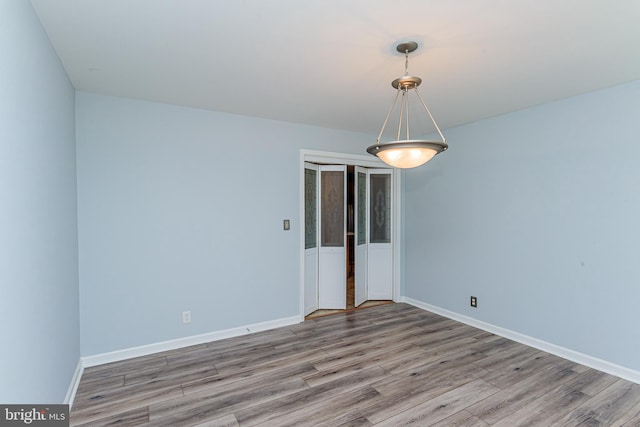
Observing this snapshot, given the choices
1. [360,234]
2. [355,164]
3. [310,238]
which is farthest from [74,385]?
[355,164]

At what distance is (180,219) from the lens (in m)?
3.19

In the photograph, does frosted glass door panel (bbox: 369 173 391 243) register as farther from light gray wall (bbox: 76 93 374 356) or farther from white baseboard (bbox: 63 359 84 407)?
white baseboard (bbox: 63 359 84 407)

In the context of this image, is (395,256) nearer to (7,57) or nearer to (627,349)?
(627,349)

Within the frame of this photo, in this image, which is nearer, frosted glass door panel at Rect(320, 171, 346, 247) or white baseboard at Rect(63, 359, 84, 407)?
white baseboard at Rect(63, 359, 84, 407)

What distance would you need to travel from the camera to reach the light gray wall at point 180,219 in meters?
2.83

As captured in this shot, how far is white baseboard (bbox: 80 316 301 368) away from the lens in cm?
285

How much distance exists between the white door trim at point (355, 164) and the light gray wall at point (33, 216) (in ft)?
7.48

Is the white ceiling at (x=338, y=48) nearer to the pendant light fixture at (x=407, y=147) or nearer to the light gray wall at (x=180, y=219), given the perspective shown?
the pendant light fixture at (x=407, y=147)

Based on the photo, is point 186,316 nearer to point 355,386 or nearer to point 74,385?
point 74,385

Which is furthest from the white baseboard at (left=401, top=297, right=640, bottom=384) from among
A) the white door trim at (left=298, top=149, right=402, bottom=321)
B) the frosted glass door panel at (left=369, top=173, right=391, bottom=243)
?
the frosted glass door panel at (left=369, top=173, right=391, bottom=243)

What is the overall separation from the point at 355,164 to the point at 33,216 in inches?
138

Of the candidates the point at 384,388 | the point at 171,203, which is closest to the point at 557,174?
the point at 384,388

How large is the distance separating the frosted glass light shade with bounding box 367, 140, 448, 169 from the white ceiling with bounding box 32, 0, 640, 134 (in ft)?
2.14

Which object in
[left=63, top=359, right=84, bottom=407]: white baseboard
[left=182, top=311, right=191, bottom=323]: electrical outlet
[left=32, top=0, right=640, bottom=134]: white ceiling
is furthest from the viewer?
[left=182, top=311, right=191, bottom=323]: electrical outlet
